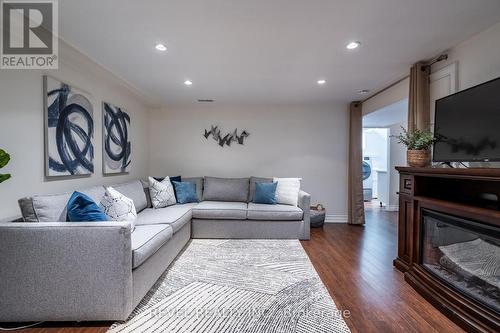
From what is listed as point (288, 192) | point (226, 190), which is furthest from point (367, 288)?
point (226, 190)

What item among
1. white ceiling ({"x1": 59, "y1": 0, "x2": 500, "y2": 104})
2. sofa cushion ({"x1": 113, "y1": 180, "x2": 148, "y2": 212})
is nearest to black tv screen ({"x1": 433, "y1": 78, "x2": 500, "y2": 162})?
white ceiling ({"x1": 59, "y1": 0, "x2": 500, "y2": 104})

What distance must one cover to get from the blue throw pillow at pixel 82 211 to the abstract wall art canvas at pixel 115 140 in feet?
4.83

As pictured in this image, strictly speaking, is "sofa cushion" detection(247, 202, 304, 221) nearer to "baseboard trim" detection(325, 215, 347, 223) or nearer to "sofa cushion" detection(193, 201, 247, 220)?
"sofa cushion" detection(193, 201, 247, 220)

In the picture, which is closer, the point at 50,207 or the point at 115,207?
the point at 50,207

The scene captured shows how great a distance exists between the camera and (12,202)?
200cm

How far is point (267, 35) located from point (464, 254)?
2.53 m

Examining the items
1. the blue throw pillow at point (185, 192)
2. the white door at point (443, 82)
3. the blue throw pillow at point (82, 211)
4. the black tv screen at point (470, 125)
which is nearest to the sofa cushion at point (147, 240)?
the blue throw pillow at point (82, 211)

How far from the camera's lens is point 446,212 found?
2078mm

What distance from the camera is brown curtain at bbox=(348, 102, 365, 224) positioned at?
4.64 m

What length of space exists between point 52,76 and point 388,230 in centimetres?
520

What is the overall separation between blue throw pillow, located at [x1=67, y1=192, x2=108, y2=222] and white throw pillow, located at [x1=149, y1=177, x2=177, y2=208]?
5.46ft

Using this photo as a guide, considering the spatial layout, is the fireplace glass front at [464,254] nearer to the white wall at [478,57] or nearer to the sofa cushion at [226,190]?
the white wall at [478,57]

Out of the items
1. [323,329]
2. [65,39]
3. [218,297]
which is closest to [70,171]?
[65,39]

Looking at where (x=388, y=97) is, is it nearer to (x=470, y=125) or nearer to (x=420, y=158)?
(x=420, y=158)
